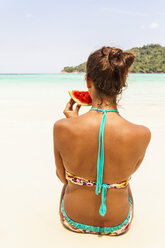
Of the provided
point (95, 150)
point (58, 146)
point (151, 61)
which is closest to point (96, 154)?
point (95, 150)

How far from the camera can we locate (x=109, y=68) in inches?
59.2

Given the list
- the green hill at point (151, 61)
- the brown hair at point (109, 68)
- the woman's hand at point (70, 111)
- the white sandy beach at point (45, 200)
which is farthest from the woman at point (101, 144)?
the green hill at point (151, 61)

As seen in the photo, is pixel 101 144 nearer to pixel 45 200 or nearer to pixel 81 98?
pixel 81 98

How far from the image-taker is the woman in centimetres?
156

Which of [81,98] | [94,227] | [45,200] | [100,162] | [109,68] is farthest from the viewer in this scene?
[45,200]

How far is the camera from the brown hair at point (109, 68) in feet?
4.95

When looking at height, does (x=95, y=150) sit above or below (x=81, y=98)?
below

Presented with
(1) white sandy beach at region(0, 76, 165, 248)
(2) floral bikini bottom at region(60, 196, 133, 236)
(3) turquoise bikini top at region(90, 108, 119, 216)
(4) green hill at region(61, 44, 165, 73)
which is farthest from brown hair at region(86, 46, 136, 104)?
(4) green hill at region(61, 44, 165, 73)

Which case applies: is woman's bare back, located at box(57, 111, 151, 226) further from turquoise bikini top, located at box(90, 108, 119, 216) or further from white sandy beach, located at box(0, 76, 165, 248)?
white sandy beach, located at box(0, 76, 165, 248)

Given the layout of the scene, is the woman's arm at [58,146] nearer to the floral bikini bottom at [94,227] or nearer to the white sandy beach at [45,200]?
the floral bikini bottom at [94,227]

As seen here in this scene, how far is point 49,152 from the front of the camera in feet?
14.3

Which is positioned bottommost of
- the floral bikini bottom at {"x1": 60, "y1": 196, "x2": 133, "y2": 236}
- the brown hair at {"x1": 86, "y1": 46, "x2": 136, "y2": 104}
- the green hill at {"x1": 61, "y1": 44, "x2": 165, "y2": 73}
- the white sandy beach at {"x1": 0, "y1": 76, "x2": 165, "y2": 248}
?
the green hill at {"x1": 61, "y1": 44, "x2": 165, "y2": 73}

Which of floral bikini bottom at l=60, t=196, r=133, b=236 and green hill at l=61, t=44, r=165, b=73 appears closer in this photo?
floral bikini bottom at l=60, t=196, r=133, b=236

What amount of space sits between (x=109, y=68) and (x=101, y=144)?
506 mm
